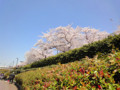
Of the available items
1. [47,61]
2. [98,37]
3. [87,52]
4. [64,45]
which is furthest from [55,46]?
[87,52]

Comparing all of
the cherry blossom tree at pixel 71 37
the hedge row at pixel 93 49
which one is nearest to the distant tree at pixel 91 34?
the cherry blossom tree at pixel 71 37

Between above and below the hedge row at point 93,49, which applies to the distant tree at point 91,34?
above

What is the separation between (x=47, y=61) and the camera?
16.2 m

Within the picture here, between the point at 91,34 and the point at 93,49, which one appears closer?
the point at 93,49

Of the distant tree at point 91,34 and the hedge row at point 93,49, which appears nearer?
the hedge row at point 93,49

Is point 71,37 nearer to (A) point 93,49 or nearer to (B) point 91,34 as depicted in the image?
(B) point 91,34

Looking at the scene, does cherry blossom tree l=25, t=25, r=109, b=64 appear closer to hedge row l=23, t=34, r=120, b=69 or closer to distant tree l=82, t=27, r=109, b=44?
distant tree l=82, t=27, r=109, b=44

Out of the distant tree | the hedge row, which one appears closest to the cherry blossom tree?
the distant tree

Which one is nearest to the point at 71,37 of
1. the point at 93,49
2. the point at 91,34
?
the point at 91,34

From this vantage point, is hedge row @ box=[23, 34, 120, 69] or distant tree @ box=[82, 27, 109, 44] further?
distant tree @ box=[82, 27, 109, 44]

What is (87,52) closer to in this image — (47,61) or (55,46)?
(47,61)

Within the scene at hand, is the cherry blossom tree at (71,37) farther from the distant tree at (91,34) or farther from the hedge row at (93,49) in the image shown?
the hedge row at (93,49)

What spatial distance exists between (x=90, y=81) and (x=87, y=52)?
7356mm

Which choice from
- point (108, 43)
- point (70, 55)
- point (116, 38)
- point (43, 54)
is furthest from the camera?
point (43, 54)
